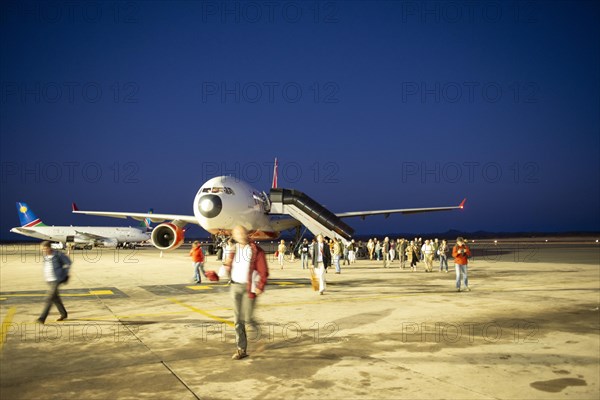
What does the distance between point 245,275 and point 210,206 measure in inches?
588

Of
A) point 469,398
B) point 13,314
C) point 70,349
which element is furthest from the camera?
point 13,314

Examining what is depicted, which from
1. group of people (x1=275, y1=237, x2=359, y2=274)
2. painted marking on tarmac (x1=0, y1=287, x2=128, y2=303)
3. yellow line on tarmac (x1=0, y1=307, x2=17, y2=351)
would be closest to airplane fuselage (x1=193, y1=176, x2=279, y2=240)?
group of people (x1=275, y1=237, x2=359, y2=274)

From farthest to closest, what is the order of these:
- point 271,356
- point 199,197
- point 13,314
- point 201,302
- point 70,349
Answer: point 199,197, point 201,302, point 13,314, point 70,349, point 271,356

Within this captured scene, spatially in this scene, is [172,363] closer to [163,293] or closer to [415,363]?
[415,363]

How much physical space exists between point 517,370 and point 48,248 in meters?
9.02

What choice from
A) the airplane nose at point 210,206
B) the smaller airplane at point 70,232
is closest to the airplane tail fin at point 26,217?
the smaller airplane at point 70,232

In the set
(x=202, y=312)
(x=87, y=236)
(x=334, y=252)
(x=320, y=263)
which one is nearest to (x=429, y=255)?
(x=334, y=252)

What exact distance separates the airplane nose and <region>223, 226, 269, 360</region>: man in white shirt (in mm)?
14637

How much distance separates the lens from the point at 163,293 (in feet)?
44.2

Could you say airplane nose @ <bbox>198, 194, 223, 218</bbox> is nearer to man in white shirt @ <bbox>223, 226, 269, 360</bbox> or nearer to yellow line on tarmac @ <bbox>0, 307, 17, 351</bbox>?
yellow line on tarmac @ <bbox>0, 307, 17, 351</bbox>

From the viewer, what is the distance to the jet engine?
26.6 metres

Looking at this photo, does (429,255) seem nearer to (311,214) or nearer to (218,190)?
(311,214)

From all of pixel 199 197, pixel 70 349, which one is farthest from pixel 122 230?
pixel 70 349
